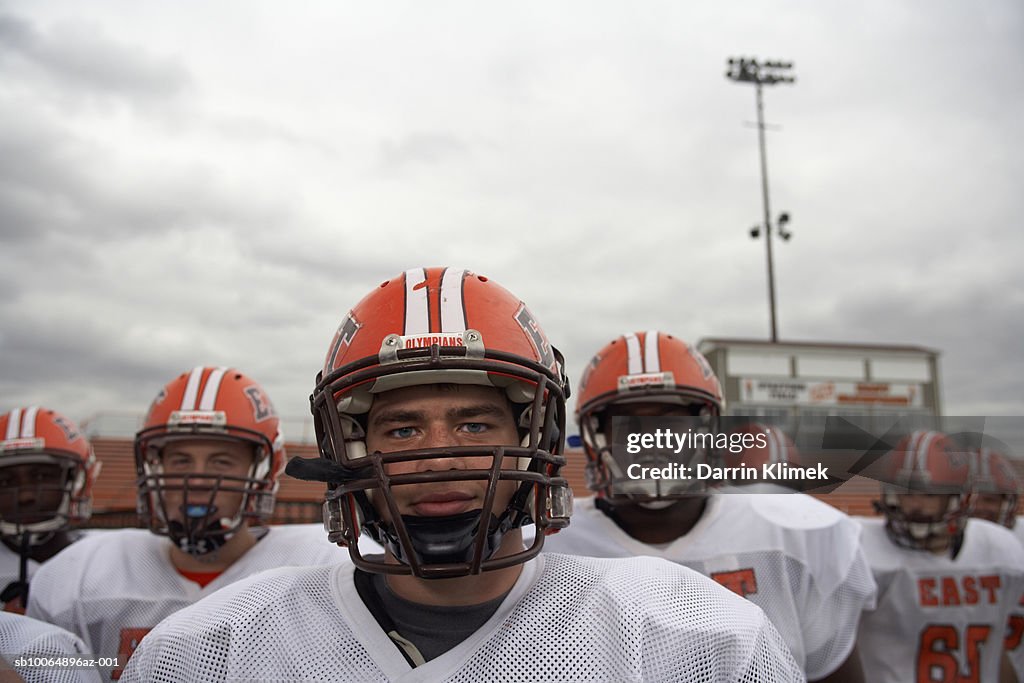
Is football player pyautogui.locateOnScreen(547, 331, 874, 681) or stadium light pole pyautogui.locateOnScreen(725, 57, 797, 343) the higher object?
stadium light pole pyautogui.locateOnScreen(725, 57, 797, 343)

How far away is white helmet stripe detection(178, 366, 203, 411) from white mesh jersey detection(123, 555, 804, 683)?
1459 mm

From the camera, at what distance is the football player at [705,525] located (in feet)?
8.61

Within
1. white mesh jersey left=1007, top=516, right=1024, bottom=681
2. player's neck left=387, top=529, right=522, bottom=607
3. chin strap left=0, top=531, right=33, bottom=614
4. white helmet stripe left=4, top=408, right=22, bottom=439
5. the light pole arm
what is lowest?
white mesh jersey left=1007, top=516, right=1024, bottom=681

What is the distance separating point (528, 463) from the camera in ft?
5.60

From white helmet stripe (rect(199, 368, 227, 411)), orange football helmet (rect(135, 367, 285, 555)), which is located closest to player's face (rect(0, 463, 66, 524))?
orange football helmet (rect(135, 367, 285, 555))

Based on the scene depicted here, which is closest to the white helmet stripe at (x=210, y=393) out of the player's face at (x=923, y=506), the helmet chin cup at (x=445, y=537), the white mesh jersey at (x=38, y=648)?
the white mesh jersey at (x=38, y=648)

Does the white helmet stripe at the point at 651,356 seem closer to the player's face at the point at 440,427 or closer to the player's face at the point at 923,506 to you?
the player's face at the point at 440,427

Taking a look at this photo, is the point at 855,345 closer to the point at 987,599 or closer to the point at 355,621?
the point at 987,599

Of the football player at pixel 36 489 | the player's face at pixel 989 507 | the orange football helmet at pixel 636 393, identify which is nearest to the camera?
the orange football helmet at pixel 636 393

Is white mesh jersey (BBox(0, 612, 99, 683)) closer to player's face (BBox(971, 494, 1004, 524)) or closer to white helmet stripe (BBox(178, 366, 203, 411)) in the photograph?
white helmet stripe (BBox(178, 366, 203, 411))

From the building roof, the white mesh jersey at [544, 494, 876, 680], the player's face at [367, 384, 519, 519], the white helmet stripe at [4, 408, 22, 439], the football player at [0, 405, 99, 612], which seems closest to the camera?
the player's face at [367, 384, 519, 519]

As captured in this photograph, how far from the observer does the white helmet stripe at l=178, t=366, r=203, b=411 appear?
2960 millimetres

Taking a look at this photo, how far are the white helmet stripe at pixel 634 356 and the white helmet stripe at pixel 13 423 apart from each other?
292 centimetres

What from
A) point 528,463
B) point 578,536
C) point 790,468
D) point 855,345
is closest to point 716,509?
point 578,536
